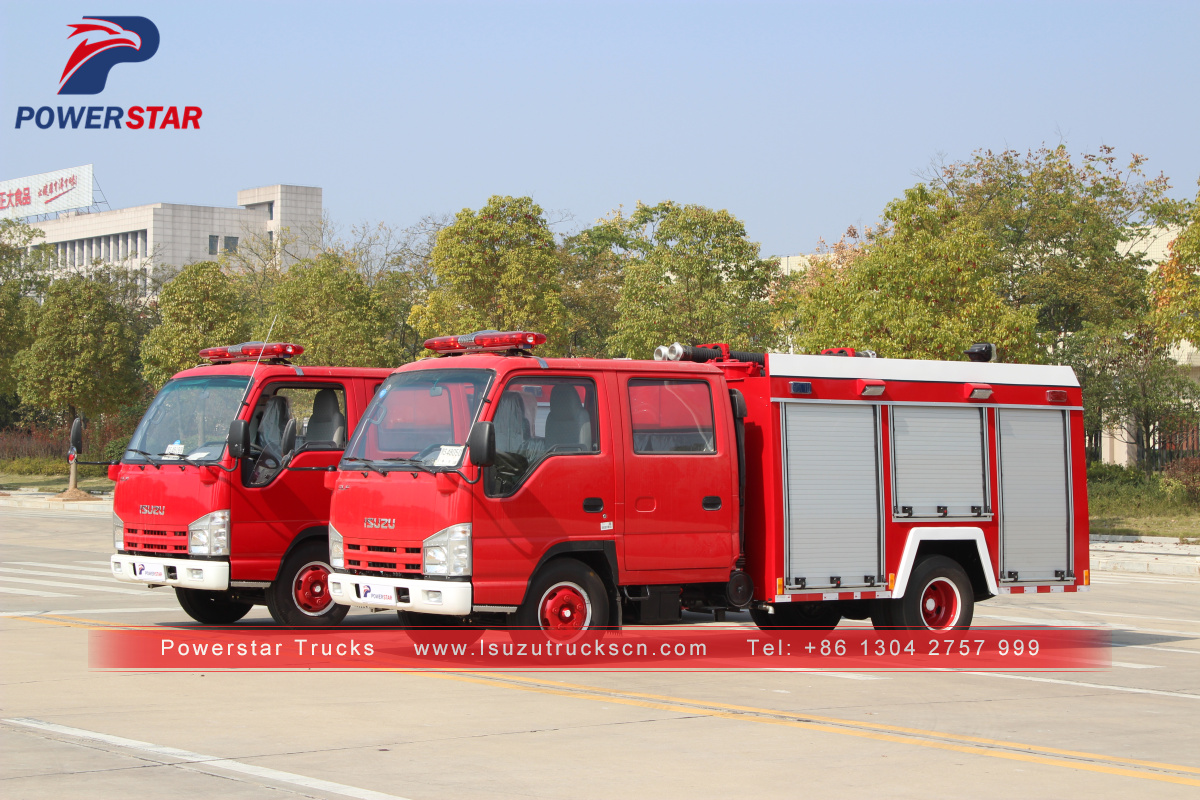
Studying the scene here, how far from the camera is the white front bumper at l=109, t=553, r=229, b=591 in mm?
12312

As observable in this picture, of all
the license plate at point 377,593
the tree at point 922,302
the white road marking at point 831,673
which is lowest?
the white road marking at point 831,673

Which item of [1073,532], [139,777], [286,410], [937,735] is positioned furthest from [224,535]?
[1073,532]

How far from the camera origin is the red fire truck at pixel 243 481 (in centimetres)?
1246

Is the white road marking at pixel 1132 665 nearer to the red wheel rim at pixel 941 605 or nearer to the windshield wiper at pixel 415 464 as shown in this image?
the red wheel rim at pixel 941 605

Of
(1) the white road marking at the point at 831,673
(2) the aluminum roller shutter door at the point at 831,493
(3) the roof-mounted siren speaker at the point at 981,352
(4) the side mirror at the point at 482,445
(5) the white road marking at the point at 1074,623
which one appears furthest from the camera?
(5) the white road marking at the point at 1074,623

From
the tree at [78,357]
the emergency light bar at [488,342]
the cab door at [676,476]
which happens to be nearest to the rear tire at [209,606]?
the emergency light bar at [488,342]

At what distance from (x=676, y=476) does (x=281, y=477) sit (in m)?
4.00

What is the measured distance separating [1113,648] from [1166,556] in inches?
495

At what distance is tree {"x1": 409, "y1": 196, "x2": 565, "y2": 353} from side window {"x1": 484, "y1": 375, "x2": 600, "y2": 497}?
24.0m

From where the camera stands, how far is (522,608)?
419 inches

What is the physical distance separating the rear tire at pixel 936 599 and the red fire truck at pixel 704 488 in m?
0.02

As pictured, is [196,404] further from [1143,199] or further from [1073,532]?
Result: [1143,199]

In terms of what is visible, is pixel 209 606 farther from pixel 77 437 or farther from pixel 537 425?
pixel 537 425

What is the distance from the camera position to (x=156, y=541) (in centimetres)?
1269
